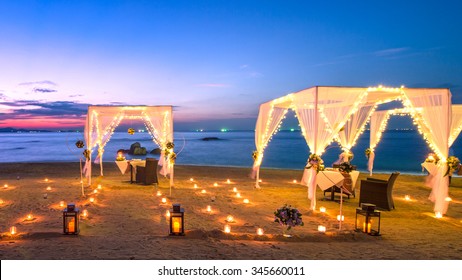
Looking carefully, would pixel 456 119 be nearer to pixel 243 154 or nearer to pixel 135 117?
pixel 135 117

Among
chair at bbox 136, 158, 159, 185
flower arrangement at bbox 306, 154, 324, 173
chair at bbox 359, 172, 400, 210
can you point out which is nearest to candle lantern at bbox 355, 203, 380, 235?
flower arrangement at bbox 306, 154, 324, 173

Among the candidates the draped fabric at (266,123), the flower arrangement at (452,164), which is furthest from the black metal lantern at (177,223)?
the flower arrangement at (452,164)

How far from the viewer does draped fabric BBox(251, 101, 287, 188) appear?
952 centimetres

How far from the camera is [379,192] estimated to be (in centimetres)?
686

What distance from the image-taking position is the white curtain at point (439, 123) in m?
6.22

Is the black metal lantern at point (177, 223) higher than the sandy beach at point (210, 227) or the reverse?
higher

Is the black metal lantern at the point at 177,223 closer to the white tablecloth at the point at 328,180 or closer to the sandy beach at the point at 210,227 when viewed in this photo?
the sandy beach at the point at 210,227

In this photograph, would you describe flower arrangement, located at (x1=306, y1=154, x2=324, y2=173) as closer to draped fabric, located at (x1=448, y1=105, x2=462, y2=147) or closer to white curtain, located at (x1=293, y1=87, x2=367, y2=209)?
white curtain, located at (x1=293, y1=87, x2=367, y2=209)

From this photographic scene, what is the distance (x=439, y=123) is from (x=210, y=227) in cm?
480

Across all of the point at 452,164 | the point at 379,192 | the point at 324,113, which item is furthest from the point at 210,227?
the point at 452,164

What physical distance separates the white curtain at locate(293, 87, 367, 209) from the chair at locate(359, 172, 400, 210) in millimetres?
1388

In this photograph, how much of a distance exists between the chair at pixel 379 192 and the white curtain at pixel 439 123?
79cm

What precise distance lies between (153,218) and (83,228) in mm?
1184
